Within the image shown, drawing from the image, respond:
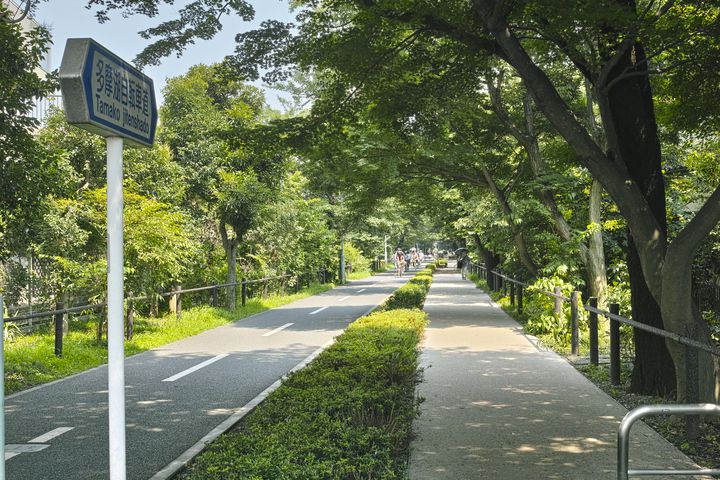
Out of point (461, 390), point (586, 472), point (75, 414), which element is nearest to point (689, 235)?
point (586, 472)

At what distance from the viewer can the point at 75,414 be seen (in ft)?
24.1

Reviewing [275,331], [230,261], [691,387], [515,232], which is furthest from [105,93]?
[230,261]

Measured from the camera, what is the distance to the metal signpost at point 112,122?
265 centimetres

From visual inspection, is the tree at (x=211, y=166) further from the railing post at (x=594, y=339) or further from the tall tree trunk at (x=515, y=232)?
the railing post at (x=594, y=339)

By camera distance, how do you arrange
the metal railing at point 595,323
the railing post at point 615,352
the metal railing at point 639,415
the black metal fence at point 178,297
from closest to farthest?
the metal railing at point 639,415 → the metal railing at point 595,323 → the railing post at point 615,352 → the black metal fence at point 178,297

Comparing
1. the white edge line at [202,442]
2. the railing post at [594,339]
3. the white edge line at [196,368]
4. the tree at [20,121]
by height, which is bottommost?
the white edge line at [196,368]

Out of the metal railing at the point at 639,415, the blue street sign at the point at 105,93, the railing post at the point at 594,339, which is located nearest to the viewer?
the blue street sign at the point at 105,93

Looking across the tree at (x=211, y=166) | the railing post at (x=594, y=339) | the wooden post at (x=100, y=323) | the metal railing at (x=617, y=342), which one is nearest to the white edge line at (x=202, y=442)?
the metal railing at (x=617, y=342)

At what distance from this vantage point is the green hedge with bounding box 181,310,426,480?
13.2 ft

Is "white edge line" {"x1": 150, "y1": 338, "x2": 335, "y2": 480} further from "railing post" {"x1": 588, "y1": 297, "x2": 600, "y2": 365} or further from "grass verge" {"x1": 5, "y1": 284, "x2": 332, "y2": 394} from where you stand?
"railing post" {"x1": 588, "y1": 297, "x2": 600, "y2": 365}

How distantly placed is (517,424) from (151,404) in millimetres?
4296

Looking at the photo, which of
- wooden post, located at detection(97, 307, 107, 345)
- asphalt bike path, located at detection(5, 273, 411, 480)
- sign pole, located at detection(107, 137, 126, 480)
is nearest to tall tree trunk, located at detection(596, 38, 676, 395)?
asphalt bike path, located at detection(5, 273, 411, 480)

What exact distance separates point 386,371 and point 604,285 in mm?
8780

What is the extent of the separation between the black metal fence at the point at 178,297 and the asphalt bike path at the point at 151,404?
107 cm
